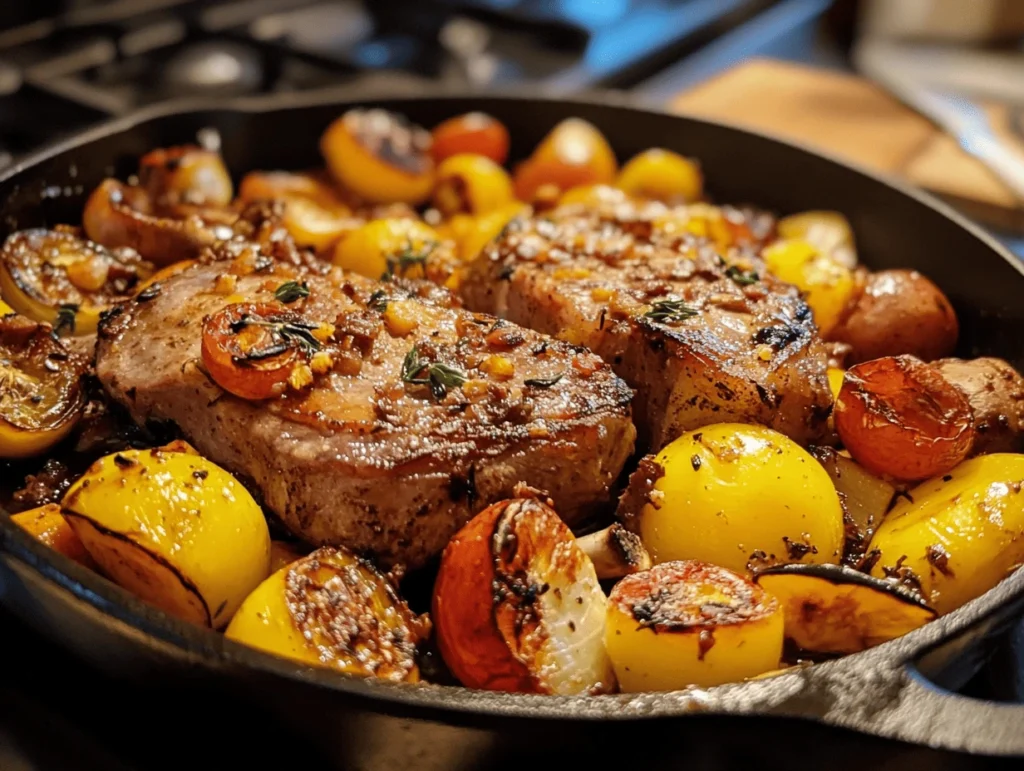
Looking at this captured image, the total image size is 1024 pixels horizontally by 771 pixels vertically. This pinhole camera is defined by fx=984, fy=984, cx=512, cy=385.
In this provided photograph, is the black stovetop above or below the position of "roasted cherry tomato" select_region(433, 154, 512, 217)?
above

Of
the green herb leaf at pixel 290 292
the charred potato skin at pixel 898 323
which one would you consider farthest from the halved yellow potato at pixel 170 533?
the charred potato skin at pixel 898 323

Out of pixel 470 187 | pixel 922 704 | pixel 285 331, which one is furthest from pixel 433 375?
pixel 470 187

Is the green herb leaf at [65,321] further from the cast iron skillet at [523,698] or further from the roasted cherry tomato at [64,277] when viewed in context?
the cast iron skillet at [523,698]

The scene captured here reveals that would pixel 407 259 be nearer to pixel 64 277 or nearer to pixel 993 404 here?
pixel 64 277

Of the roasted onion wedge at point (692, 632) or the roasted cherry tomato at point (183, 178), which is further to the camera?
the roasted cherry tomato at point (183, 178)

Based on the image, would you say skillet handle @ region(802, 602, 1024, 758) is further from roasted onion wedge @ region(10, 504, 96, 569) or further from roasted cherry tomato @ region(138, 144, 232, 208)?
roasted cherry tomato @ region(138, 144, 232, 208)

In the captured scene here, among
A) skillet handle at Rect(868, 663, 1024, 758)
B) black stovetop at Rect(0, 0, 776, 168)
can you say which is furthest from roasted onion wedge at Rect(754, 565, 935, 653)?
black stovetop at Rect(0, 0, 776, 168)

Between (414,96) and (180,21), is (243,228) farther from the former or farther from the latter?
(180,21)
